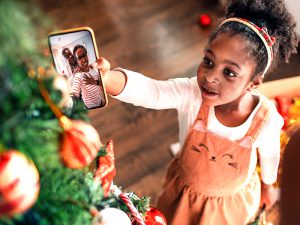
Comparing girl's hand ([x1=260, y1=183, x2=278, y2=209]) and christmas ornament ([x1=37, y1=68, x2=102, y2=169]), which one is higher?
christmas ornament ([x1=37, y1=68, x2=102, y2=169])

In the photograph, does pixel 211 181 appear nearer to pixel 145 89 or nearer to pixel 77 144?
pixel 145 89

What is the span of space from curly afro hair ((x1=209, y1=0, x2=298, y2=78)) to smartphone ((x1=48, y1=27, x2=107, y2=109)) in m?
0.34

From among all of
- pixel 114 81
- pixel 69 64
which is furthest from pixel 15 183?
pixel 114 81

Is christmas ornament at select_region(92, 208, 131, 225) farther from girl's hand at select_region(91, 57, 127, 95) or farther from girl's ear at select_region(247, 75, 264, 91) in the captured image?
girl's ear at select_region(247, 75, 264, 91)

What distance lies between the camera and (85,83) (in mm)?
663

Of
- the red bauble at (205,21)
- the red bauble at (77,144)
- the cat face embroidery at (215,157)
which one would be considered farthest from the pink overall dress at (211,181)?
the red bauble at (205,21)

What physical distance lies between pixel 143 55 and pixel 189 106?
1.03 metres

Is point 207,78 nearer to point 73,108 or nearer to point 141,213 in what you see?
point 141,213

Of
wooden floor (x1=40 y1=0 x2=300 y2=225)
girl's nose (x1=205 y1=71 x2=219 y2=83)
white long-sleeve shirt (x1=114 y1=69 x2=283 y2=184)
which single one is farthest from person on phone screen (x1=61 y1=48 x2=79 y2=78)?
wooden floor (x1=40 y1=0 x2=300 y2=225)

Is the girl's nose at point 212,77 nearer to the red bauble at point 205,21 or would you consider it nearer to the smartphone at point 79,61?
the smartphone at point 79,61

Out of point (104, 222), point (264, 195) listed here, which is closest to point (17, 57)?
point (104, 222)

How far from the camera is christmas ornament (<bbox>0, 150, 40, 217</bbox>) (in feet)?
1.14

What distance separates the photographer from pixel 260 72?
909mm

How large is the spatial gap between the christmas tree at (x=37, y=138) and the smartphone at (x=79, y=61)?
0.58 ft
